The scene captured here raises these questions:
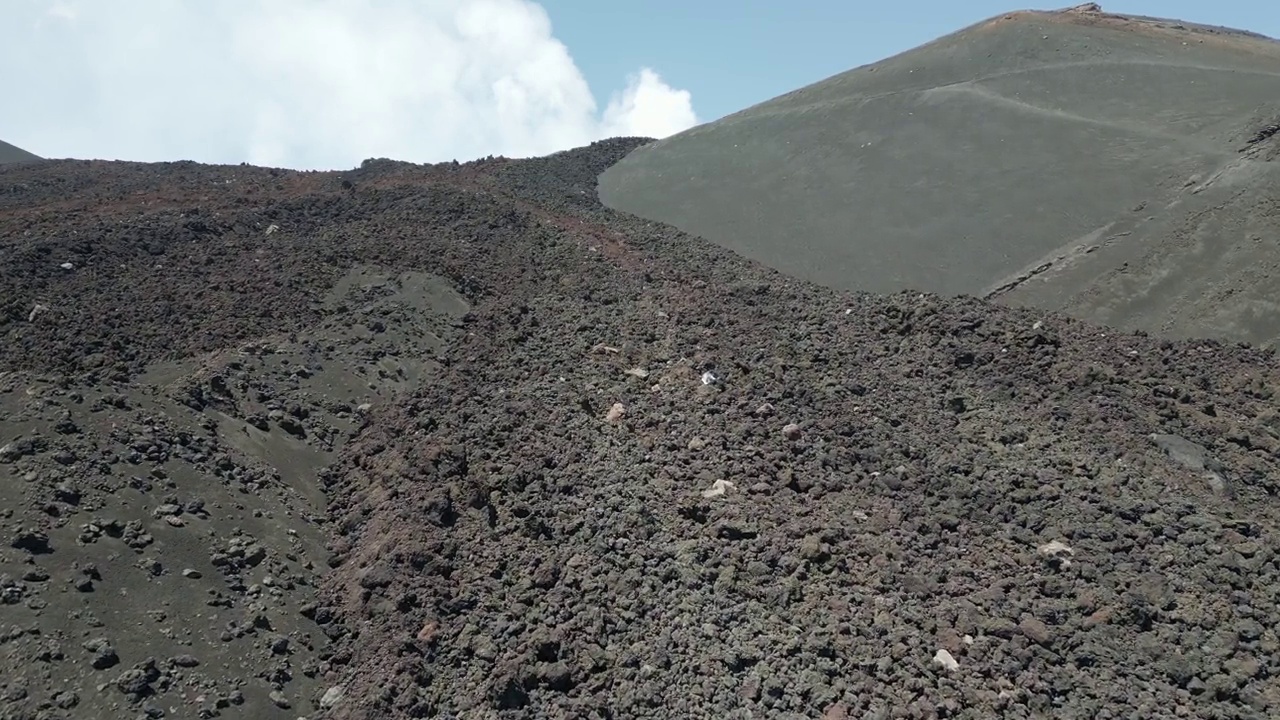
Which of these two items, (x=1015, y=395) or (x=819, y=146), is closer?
(x=1015, y=395)

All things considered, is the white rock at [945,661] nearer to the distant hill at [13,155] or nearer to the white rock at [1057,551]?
the white rock at [1057,551]

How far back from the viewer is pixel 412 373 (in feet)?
36.8

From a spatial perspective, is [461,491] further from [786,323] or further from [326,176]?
[326,176]

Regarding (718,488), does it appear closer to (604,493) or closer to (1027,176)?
(604,493)

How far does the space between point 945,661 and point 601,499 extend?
316cm

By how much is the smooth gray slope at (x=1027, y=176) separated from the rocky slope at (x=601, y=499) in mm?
1613

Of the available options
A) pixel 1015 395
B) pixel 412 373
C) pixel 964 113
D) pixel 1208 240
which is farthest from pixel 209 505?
pixel 964 113

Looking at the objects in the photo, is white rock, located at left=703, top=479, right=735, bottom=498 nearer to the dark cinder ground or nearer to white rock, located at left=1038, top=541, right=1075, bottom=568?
the dark cinder ground

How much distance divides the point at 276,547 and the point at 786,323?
6972 mm

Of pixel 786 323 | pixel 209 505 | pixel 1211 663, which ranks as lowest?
pixel 1211 663

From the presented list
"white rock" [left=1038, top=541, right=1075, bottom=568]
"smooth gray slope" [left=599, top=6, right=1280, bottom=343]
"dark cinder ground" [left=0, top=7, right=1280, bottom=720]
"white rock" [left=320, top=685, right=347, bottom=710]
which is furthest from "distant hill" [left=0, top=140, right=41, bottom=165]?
"white rock" [left=1038, top=541, right=1075, bottom=568]

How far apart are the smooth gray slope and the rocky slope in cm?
161

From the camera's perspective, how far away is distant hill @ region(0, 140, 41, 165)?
2525 centimetres

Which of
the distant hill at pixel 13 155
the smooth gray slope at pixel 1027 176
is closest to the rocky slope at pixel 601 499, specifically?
the smooth gray slope at pixel 1027 176
